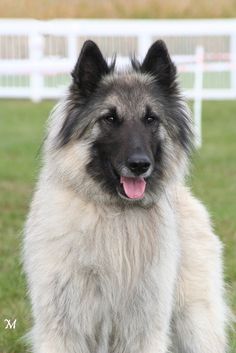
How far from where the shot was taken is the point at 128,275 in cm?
507

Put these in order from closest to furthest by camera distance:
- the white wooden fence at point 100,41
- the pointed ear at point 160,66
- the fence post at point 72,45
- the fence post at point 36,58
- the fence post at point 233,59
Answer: the pointed ear at point 160,66 → the fence post at point 233,59 → the fence post at point 36,58 → the white wooden fence at point 100,41 → the fence post at point 72,45

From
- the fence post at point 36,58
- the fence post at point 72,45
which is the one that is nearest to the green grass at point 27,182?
the fence post at point 36,58

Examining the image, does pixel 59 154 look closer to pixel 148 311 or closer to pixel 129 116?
pixel 129 116

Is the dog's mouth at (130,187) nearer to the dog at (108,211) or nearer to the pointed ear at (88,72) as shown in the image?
the dog at (108,211)

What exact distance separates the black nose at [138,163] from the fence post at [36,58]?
56.9ft

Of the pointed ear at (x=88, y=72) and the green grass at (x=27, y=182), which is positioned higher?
the pointed ear at (x=88, y=72)

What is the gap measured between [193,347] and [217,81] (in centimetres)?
1773

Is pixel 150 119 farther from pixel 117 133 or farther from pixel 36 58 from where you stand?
pixel 36 58

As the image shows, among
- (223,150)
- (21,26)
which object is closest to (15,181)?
(223,150)

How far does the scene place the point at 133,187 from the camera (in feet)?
16.2

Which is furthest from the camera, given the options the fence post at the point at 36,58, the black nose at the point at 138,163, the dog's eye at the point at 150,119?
the fence post at the point at 36,58

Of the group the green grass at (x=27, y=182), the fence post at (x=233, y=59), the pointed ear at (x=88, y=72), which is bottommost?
the green grass at (x=27, y=182)

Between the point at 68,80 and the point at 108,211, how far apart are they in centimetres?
379

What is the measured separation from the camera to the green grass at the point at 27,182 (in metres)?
6.90
